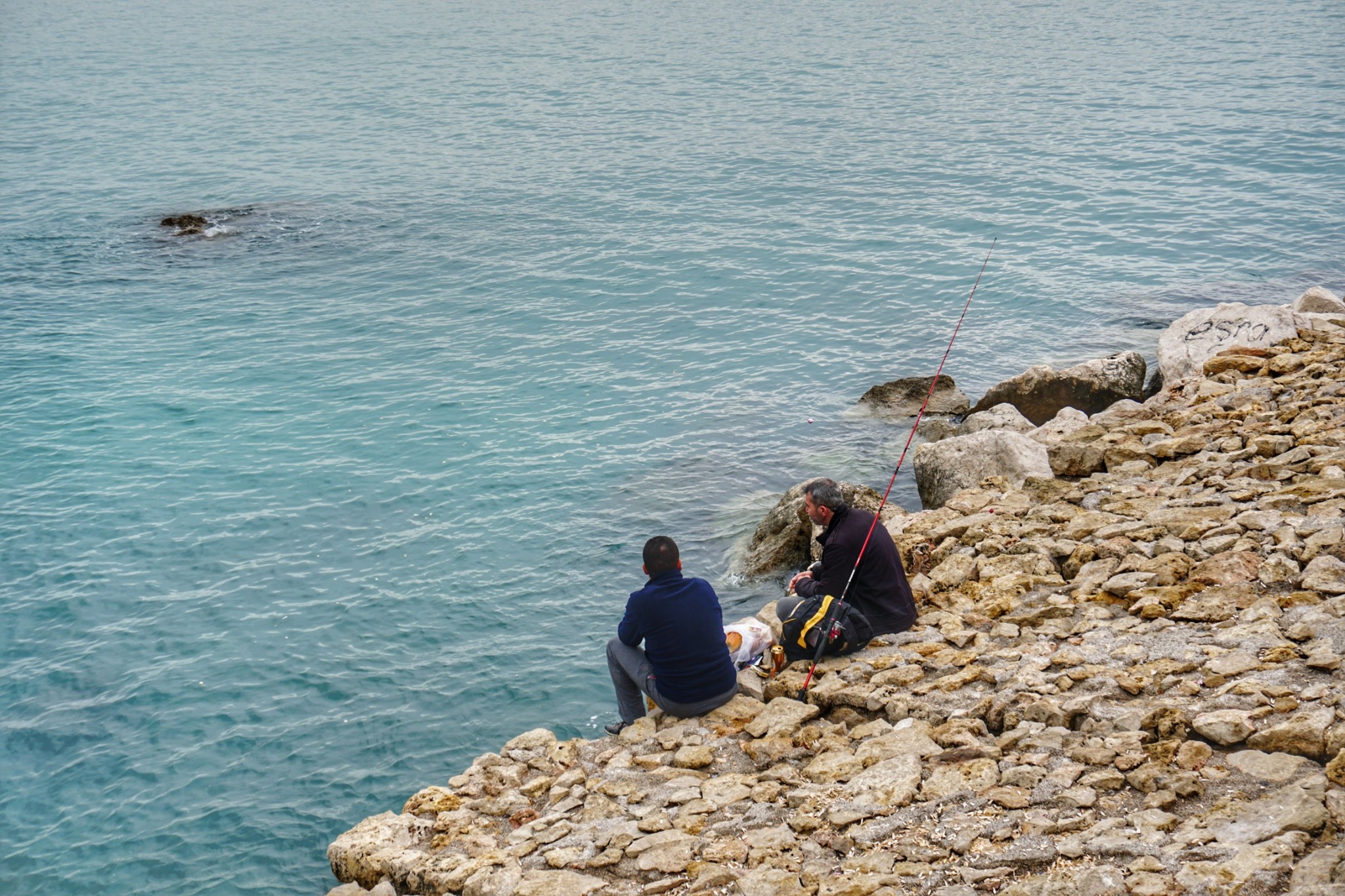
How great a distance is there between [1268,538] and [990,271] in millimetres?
19753

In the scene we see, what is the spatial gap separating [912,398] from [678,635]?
39.9 ft

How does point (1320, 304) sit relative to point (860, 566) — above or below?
above

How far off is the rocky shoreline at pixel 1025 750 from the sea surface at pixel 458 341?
3.04 m

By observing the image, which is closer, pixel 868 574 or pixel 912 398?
pixel 868 574

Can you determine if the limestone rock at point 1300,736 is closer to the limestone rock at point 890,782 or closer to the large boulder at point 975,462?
the limestone rock at point 890,782

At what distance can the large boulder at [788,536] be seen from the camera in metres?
15.1

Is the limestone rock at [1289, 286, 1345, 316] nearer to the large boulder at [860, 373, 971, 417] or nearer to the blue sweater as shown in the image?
the large boulder at [860, 373, 971, 417]

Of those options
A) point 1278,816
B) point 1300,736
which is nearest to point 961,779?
point 1278,816

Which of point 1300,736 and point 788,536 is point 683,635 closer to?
point 1300,736

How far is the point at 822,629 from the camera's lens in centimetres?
1019

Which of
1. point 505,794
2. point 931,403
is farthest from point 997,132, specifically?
point 505,794

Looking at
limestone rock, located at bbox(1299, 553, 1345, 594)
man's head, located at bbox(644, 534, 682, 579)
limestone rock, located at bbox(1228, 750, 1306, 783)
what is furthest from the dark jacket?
limestone rock, located at bbox(1228, 750, 1306, 783)

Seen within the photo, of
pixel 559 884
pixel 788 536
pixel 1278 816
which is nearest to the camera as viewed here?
pixel 1278 816

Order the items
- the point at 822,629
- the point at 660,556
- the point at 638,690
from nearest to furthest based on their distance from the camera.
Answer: the point at 660,556 < the point at 822,629 < the point at 638,690
